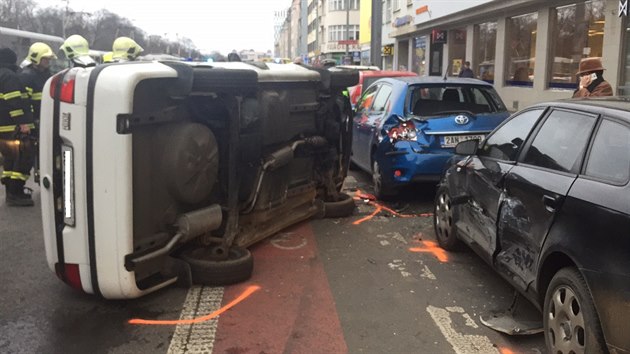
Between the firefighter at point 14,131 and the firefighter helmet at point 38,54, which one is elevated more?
the firefighter helmet at point 38,54

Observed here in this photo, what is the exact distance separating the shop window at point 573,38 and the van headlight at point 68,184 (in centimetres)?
1348

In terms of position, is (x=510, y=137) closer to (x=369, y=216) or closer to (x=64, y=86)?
(x=369, y=216)

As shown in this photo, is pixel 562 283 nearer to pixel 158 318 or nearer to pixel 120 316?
pixel 158 318

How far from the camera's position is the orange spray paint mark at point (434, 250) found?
5602 millimetres

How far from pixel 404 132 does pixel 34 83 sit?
194 inches

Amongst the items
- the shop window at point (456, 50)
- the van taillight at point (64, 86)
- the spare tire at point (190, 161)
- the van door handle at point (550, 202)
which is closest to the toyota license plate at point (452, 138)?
the spare tire at point (190, 161)

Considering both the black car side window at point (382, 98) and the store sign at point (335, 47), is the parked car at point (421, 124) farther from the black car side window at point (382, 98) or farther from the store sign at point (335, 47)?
the store sign at point (335, 47)

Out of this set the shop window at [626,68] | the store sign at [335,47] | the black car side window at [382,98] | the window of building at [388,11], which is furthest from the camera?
the store sign at [335,47]

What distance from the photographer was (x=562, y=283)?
10.7 feet

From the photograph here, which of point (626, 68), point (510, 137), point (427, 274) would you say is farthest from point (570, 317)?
point (626, 68)

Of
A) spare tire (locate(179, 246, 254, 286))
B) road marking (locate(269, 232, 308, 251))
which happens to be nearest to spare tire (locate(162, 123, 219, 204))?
spare tire (locate(179, 246, 254, 286))

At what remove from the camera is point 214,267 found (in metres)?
4.61

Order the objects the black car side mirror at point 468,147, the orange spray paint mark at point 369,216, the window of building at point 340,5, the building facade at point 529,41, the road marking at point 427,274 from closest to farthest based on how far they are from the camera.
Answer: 1. the road marking at point 427,274
2. the black car side mirror at point 468,147
3. the orange spray paint mark at point 369,216
4. the building facade at point 529,41
5. the window of building at point 340,5

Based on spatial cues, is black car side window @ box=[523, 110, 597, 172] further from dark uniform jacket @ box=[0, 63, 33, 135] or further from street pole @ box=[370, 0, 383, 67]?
street pole @ box=[370, 0, 383, 67]
